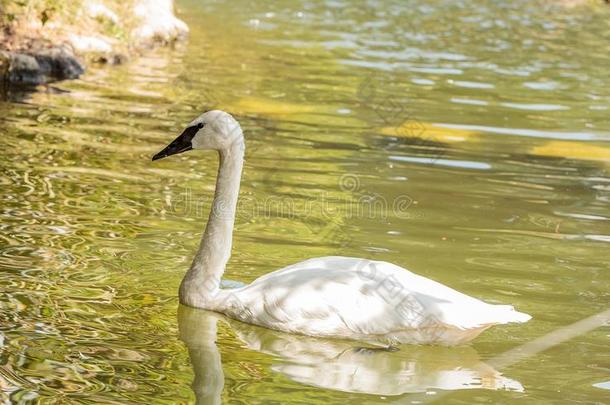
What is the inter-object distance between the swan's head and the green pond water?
3.10 feet

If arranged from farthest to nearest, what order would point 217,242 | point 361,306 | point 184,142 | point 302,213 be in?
1. point 302,213
2. point 184,142
3. point 217,242
4. point 361,306

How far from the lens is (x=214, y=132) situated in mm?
7000

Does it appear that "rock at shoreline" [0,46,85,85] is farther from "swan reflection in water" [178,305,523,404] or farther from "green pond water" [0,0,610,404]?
"swan reflection in water" [178,305,523,404]

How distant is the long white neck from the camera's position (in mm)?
6910

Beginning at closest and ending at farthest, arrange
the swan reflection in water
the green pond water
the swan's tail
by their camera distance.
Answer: the swan reflection in water
the green pond water
the swan's tail

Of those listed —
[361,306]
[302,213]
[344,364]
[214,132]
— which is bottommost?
Result: [344,364]

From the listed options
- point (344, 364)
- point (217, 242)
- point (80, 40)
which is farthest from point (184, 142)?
point (80, 40)

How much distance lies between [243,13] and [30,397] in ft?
64.9

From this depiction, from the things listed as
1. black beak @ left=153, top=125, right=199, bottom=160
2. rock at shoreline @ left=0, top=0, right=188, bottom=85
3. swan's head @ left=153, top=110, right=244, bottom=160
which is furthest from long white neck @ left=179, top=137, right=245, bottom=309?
rock at shoreline @ left=0, top=0, right=188, bottom=85

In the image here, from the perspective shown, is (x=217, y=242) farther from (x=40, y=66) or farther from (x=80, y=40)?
(x=80, y=40)

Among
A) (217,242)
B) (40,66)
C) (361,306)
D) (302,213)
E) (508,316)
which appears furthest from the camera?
(40,66)

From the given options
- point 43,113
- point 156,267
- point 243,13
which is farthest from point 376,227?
point 243,13

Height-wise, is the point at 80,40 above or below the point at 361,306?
above

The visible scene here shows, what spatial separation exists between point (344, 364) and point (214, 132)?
1.68 meters
